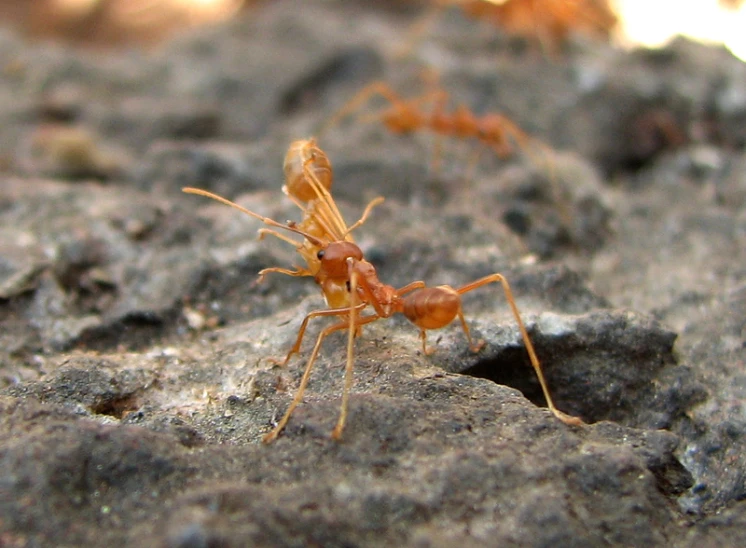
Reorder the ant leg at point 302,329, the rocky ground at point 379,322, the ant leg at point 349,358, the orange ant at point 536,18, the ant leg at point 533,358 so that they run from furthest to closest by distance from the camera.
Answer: the orange ant at point 536,18
the ant leg at point 302,329
the ant leg at point 533,358
the ant leg at point 349,358
the rocky ground at point 379,322

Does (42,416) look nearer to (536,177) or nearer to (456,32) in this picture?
(536,177)

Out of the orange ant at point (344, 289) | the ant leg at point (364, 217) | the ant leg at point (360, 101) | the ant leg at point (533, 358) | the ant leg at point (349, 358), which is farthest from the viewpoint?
the ant leg at point (360, 101)

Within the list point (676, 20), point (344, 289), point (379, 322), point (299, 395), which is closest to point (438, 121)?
point (379, 322)

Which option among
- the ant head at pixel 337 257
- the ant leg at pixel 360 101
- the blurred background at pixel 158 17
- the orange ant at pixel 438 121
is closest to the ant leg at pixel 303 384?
the ant head at pixel 337 257

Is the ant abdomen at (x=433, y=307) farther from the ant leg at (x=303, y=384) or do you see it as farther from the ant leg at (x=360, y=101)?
the ant leg at (x=360, y=101)

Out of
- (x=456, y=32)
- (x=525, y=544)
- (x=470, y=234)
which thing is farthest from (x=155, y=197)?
(x=456, y=32)

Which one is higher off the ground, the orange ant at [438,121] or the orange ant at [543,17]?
the orange ant at [543,17]
